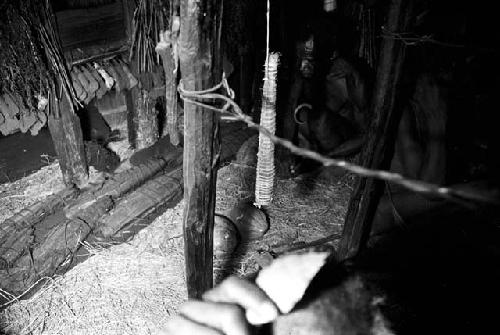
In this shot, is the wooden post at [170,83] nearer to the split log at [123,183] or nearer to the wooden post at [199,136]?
the split log at [123,183]

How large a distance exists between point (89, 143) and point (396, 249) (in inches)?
191

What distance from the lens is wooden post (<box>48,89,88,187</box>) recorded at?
4969mm

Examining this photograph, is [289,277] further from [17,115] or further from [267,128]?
[17,115]

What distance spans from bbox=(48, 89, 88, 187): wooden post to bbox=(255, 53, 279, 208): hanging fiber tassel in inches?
128

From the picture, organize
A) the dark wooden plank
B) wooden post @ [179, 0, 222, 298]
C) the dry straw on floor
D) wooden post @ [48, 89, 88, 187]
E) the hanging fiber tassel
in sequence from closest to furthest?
wooden post @ [179, 0, 222, 298] → the hanging fiber tassel → the dry straw on floor → the dark wooden plank → wooden post @ [48, 89, 88, 187]

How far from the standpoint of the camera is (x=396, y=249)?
13.9 ft

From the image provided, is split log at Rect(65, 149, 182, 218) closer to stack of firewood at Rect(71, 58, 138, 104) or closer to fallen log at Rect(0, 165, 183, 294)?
fallen log at Rect(0, 165, 183, 294)

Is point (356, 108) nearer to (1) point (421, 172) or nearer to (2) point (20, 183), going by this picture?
(1) point (421, 172)

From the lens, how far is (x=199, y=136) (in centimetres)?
242

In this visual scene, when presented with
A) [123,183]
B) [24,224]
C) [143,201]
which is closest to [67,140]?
[123,183]

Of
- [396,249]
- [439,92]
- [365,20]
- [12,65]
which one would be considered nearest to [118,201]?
[12,65]

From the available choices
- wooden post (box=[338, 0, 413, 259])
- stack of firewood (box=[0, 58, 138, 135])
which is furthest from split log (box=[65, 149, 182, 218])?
wooden post (box=[338, 0, 413, 259])

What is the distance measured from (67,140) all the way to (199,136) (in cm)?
372

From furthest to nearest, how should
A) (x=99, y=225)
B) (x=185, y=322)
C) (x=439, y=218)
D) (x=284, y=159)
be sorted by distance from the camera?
(x=284, y=159) < (x=99, y=225) < (x=439, y=218) < (x=185, y=322)
